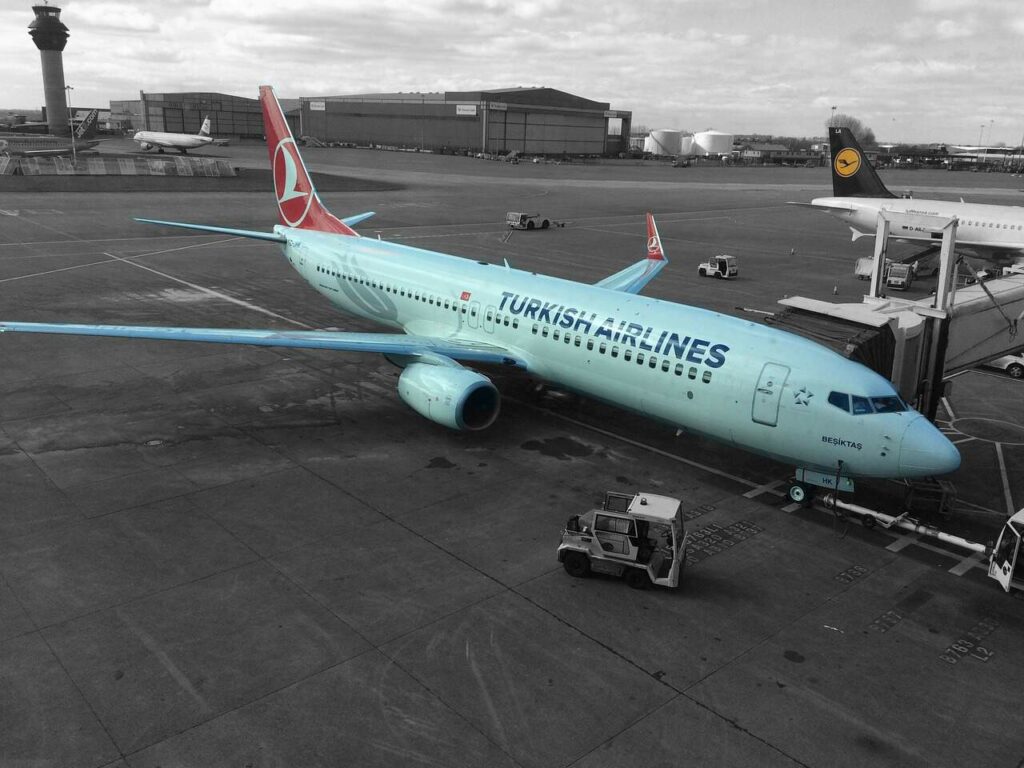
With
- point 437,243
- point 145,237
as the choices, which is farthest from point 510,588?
point 145,237

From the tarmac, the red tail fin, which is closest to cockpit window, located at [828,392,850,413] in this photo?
the tarmac

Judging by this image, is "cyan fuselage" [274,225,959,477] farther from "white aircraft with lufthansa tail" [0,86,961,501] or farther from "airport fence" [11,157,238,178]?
"airport fence" [11,157,238,178]

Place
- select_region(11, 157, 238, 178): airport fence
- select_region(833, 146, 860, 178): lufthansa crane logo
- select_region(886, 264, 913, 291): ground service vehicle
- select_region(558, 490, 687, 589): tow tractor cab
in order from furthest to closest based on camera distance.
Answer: select_region(11, 157, 238, 178): airport fence < select_region(833, 146, 860, 178): lufthansa crane logo < select_region(886, 264, 913, 291): ground service vehicle < select_region(558, 490, 687, 589): tow tractor cab

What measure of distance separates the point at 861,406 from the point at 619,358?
21.3 ft

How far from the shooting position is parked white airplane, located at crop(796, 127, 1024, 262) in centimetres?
5209

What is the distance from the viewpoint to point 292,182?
34.6m

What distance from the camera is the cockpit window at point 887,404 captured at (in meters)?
17.5

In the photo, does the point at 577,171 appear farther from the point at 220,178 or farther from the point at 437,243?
the point at 437,243

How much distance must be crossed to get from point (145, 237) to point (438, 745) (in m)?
61.4

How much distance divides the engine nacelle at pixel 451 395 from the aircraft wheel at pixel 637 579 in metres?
7.76

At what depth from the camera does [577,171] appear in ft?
540

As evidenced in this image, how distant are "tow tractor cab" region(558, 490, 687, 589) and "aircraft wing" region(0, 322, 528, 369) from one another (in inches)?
354

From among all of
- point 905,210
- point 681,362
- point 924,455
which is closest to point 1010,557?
point 924,455

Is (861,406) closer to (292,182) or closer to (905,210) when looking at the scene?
(292,182)
